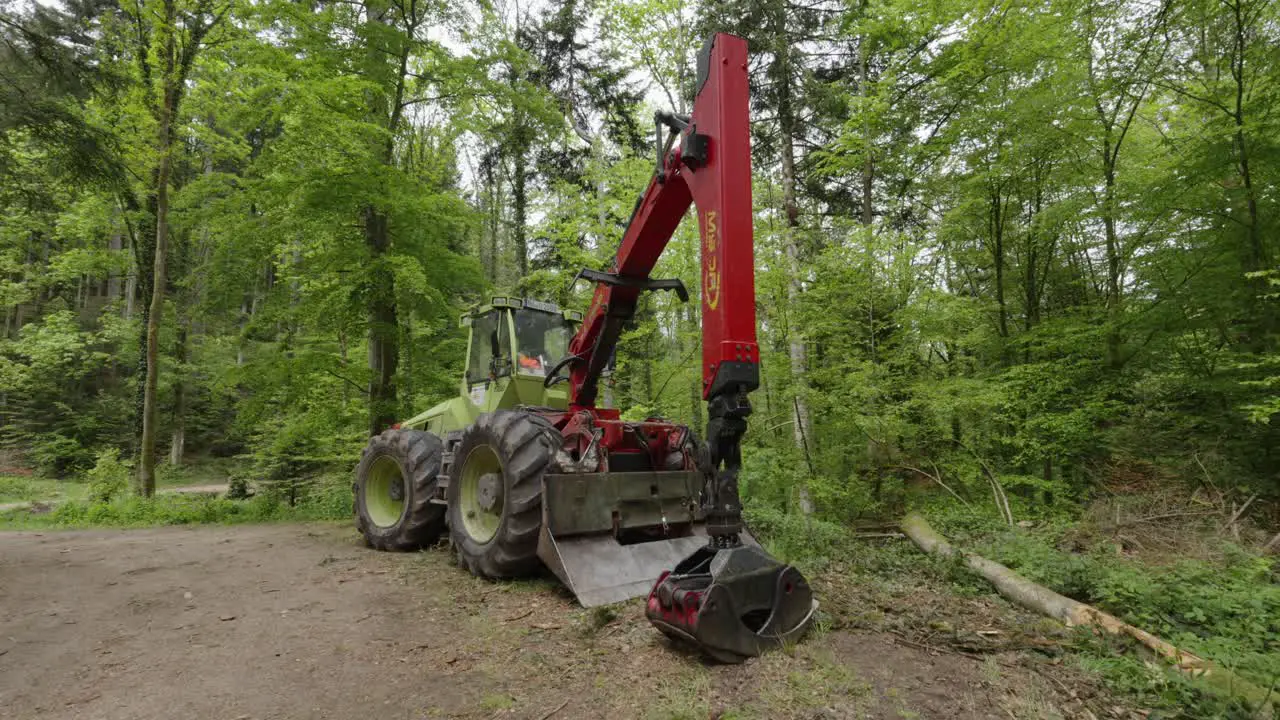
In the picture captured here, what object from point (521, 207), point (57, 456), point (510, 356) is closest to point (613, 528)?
point (510, 356)

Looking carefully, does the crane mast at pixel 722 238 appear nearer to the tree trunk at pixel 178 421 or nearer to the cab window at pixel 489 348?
the cab window at pixel 489 348

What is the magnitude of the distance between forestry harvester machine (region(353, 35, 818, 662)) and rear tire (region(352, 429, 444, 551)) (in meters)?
0.02

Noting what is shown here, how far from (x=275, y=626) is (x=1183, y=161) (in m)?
9.89

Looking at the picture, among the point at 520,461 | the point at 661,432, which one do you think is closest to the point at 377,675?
the point at 520,461

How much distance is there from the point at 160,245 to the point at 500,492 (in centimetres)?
932

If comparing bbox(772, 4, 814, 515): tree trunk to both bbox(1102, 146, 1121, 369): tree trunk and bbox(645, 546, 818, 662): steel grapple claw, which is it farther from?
bbox(645, 546, 818, 662): steel grapple claw

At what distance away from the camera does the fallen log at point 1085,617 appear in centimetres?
251

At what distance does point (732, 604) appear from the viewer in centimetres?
292

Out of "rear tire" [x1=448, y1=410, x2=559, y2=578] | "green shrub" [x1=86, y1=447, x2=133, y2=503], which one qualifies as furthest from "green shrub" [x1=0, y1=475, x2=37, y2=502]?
"rear tire" [x1=448, y1=410, x2=559, y2=578]

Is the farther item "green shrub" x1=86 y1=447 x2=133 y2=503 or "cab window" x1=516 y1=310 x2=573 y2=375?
"green shrub" x1=86 y1=447 x2=133 y2=503

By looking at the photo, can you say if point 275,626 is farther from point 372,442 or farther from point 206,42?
point 206,42

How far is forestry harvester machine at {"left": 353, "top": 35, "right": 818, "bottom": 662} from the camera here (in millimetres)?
3111

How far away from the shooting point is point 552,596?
455cm

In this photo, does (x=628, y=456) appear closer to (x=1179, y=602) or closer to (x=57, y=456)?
(x=1179, y=602)
